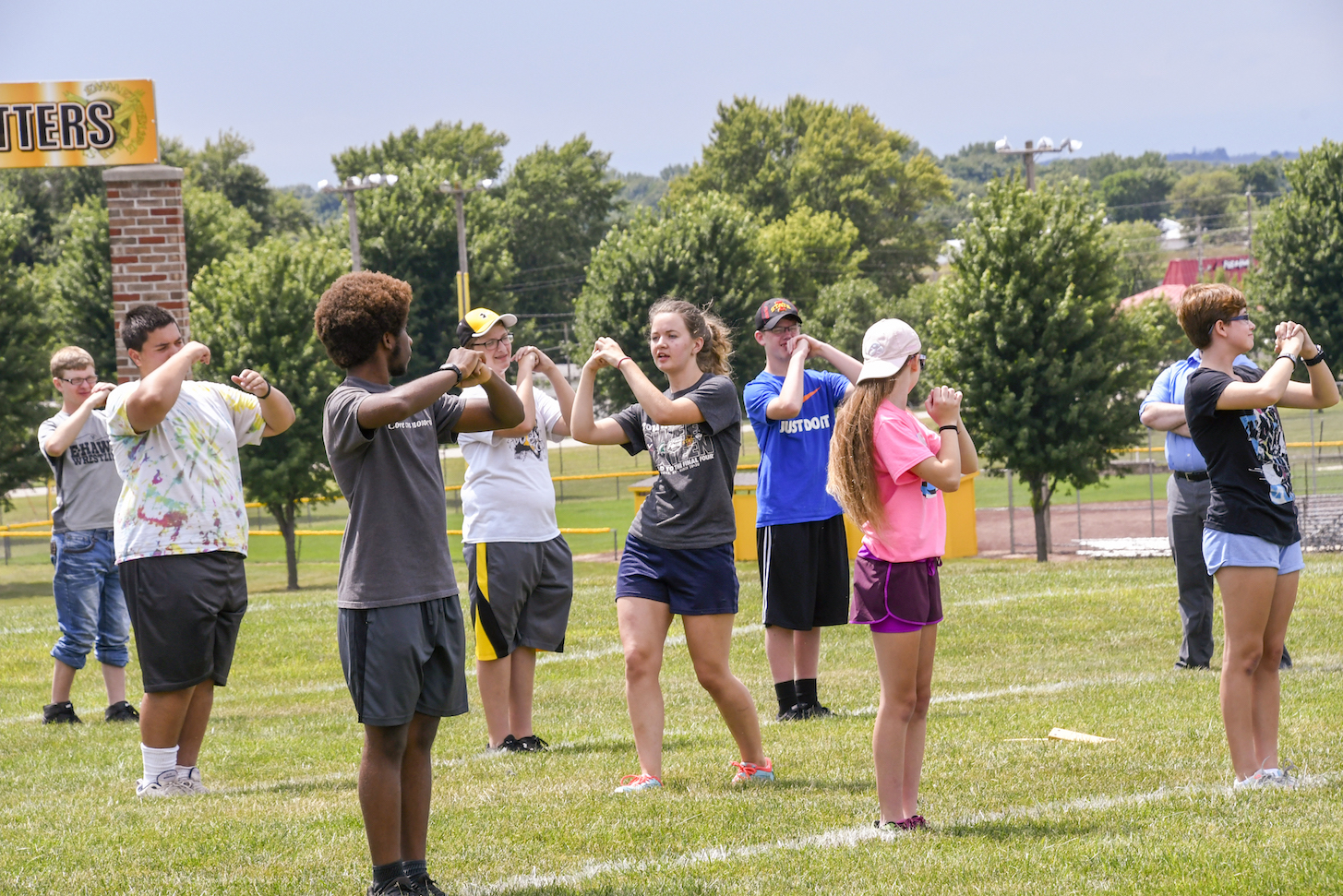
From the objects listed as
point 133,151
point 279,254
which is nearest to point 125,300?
point 133,151

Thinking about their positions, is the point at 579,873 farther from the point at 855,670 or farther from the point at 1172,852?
the point at 855,670

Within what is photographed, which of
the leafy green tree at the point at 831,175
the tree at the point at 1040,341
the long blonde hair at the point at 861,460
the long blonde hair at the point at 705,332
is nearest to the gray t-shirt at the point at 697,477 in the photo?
the long blonde hair at the point at 705,332

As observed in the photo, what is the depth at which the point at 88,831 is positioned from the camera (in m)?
5.19

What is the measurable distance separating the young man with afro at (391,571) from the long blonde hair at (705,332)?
1.72 metres

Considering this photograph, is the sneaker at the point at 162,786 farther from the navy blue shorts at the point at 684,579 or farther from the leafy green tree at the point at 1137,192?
the leafy green tree at the point at 1137,192

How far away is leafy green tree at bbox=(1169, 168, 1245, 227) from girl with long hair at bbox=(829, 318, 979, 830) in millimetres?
179161

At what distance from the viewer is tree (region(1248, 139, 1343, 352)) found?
34.6 metres

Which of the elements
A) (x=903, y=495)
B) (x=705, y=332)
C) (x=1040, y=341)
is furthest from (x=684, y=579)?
(x=1040, y=341)

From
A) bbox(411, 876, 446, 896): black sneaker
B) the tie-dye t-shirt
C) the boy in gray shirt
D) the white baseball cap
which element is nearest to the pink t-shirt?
the white baseball cap

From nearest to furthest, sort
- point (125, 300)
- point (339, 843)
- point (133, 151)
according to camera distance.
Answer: point (339, 843), point (125, 300), point (133, 151)

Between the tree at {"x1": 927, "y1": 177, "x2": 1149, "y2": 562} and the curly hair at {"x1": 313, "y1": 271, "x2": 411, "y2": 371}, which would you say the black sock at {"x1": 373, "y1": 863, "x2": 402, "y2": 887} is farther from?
the tree at {"x1": 927, "y1": 177, "x2": 1149, "y2": 562}

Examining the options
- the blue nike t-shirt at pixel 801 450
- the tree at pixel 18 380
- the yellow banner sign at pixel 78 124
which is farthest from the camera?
the tree at pixel 18 380

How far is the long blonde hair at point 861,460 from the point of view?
15.4 feet

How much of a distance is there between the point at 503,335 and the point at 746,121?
83.8m
